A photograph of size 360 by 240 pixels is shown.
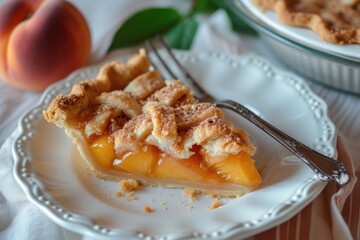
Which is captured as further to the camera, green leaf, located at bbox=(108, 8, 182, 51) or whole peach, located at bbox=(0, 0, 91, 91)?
green leaf, located at bbox=(108, 8, 182, 51)

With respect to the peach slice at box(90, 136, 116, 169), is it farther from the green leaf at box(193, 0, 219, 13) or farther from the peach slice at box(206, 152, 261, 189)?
the green leaf at box(193, 0, 219, 13)

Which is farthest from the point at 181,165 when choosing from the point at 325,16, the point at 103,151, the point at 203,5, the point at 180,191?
the point at 203,5

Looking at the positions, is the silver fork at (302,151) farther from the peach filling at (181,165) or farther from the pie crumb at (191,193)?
the pie crumb at (191,193)

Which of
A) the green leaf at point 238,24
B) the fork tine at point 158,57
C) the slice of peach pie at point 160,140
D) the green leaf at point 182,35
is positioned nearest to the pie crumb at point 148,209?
the slice of peach pie at point 160,140

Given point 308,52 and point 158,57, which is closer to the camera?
point 308,52

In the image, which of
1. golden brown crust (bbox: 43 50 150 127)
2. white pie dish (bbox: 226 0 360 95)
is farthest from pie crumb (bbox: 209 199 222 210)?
white pie dish (bbox: 226 0 360 95)

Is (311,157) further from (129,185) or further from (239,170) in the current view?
(129,185)

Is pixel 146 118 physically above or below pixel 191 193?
above
